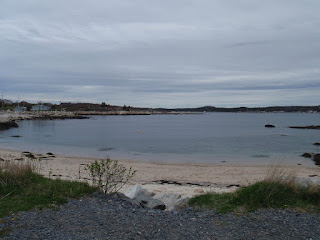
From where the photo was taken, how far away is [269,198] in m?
6.23

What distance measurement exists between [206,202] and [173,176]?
333 inches

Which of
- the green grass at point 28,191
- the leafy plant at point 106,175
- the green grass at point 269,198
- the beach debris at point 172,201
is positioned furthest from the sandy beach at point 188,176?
the green grass at point 269,198

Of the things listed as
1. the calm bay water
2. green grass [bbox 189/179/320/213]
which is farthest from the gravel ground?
the calm bay water

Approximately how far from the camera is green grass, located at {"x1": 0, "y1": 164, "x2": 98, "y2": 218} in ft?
19.2

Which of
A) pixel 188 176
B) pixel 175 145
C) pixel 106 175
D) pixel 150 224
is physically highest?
pixel 106 175

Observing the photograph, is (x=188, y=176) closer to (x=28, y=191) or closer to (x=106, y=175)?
(x=106, y=175)

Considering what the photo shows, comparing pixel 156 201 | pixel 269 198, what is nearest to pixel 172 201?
pixel 156 201

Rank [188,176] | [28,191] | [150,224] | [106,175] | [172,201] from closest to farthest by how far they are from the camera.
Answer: [150,224], [28,191], [106,175], [172,201], [188,176]

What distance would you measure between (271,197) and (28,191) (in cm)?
562

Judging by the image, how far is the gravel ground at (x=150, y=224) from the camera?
15.4ft

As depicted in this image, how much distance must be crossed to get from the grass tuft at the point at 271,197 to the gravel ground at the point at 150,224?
0.33m

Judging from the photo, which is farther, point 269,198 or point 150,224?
point 269,198

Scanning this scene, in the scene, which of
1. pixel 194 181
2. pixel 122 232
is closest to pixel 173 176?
pixel 194 181

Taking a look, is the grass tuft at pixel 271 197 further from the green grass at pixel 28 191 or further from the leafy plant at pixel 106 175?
the green grass at pixel 28 191
